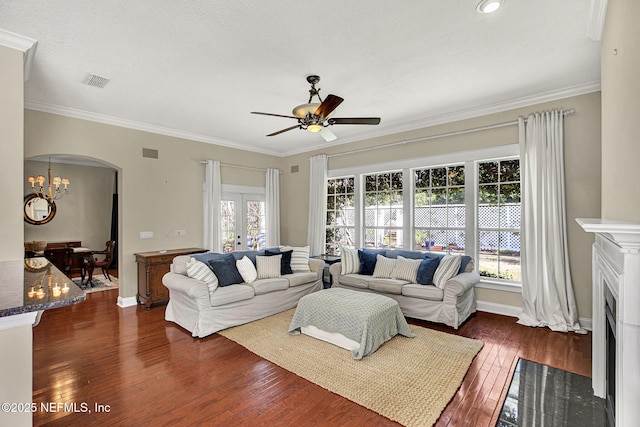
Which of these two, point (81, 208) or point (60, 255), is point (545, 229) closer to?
point (60, 255)

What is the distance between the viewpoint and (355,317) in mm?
3170

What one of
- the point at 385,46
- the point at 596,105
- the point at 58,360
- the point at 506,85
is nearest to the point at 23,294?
the point at 58,360

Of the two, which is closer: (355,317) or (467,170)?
(355,317)

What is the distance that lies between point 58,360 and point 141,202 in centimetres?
263

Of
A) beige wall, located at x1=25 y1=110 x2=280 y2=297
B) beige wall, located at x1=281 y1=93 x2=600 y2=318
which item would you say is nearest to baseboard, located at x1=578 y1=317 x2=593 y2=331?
beige wall, located at x1=281 y1=93 x2=600 y2=318

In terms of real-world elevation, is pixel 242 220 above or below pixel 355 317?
above

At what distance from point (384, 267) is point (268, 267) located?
1.75 metres

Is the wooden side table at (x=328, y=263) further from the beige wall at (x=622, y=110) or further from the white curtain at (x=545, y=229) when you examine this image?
the beige wall at (x=622, y=110)

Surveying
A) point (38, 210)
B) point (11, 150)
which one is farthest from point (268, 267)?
point (38, 210)

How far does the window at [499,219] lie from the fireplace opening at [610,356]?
87.2 inches

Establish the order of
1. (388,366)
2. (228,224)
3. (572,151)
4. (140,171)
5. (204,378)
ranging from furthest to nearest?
(228,224)
(140,171)
(572,151)
(388,366)
(204,378)

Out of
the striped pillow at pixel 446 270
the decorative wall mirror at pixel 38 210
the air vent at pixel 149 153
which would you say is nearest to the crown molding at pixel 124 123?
the air vent at pixel 149 153

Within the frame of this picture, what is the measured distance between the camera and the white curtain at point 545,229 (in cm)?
378

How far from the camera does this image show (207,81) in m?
3.53
